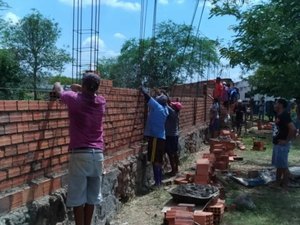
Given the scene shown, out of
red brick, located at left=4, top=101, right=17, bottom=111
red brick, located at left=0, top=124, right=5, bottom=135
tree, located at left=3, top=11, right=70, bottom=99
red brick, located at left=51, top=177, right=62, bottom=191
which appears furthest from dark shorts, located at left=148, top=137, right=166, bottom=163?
tree, located at left=3, top=11, right=70, bottom=99

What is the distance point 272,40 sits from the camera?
1016cm

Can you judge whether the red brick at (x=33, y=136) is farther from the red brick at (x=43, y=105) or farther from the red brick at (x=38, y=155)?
the red brick at (x=43, y=105)

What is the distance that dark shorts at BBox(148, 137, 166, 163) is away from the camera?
8.57 m

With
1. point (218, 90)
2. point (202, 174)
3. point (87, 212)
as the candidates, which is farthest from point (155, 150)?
point (218, 90)

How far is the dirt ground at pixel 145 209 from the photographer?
6719 mm

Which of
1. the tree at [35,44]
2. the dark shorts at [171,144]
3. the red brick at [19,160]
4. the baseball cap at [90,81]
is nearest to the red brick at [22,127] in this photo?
the red brick at [19,160]

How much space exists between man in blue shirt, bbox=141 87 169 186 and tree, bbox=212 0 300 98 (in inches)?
120

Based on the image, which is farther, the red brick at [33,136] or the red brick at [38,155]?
→ the red brick at [38,155]

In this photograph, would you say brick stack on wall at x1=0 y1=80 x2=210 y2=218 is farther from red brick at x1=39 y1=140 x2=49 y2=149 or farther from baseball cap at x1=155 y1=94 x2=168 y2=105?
baseball cap at x1=155 y1=94 x2=168 y2=105

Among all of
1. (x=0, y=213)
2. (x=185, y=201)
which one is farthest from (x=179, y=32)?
(x=0, y=213)

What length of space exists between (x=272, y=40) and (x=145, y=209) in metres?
4.96

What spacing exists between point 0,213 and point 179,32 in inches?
1539

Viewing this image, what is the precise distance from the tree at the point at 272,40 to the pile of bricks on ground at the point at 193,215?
4.17 metres

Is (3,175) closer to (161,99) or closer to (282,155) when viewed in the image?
(161,99)
